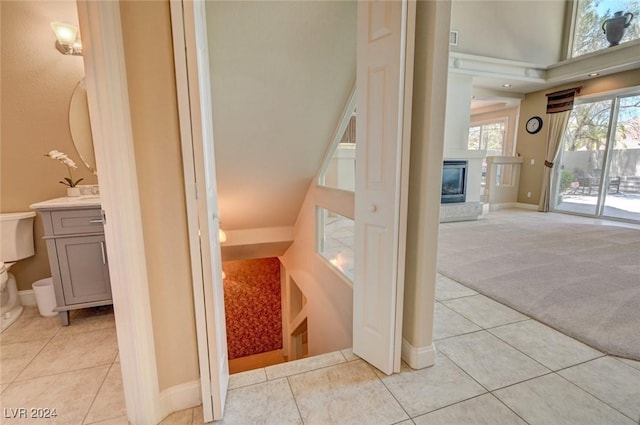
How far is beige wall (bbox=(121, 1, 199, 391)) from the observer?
119 cm

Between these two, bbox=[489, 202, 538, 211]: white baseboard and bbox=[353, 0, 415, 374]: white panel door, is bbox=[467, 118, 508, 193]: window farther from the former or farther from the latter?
bbox=[353, 0, 415, 374]: white panel door

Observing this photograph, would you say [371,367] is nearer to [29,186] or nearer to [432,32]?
[432,32]

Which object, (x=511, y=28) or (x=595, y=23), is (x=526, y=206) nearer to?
(x=595, y=23)

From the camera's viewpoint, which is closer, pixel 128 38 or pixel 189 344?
pixel 128 38

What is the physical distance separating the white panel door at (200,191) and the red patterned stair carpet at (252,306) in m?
3.90

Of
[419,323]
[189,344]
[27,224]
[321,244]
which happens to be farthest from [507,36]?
[27,224]

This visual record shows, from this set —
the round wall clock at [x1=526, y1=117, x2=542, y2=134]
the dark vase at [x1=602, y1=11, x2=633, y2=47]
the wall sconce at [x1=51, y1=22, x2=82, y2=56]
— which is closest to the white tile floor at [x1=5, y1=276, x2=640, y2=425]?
the wall sconce at [x1=51, y1=22, x2=82, y2=56]

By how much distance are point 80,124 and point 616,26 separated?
7967 mm

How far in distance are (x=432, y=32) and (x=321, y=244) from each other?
93.3 inches

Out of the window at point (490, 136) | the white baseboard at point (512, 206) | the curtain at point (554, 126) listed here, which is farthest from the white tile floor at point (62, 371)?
the window at point (490, 136)

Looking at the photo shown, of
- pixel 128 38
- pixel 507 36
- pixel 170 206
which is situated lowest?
pixel 170 206

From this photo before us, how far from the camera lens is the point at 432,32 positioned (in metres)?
1.45

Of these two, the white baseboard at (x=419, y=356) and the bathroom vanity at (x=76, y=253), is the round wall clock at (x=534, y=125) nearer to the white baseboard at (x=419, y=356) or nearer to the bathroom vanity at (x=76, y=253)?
the white baseboard at (x=419, y=356)
